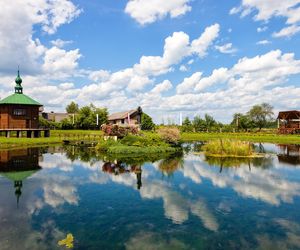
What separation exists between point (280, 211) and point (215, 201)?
3095 mm

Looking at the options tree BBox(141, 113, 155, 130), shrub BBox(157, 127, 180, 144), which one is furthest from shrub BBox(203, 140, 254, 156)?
tree BBox(141, 113, 155, 130)

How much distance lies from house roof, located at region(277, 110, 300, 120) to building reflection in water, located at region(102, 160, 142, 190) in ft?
223

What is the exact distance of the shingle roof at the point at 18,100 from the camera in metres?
57.5

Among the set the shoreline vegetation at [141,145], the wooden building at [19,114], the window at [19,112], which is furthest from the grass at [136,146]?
the window at [19,112]

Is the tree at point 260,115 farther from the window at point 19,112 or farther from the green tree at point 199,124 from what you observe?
the window at point 19,112

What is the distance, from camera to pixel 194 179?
2056 cm

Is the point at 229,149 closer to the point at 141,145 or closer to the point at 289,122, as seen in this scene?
the point at 141,145

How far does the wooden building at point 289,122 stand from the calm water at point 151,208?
60.7 m

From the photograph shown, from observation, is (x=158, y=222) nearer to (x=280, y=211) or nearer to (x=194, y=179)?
(x=280, y=211)

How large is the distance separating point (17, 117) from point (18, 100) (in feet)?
11.8

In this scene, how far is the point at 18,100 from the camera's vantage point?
192 feet

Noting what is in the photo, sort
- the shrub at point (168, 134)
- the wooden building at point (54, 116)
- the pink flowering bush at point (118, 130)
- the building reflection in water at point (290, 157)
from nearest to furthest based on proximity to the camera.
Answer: the building reflection in water at point (290, 157) → the shrub at point (168, 134) → the pink flowering bush at point (118, 130) → the wooden building at point (54, 116)

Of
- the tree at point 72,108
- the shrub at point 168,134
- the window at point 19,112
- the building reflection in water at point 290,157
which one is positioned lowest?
the building reflection in water at point 290,157

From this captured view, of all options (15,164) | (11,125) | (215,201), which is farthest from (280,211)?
(11,125)
